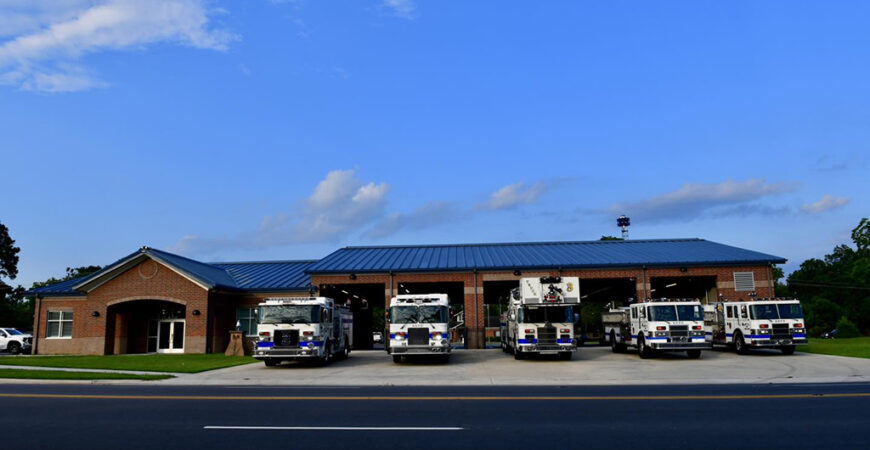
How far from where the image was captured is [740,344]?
2803 centimetres

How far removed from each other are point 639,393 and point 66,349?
35.4 metres

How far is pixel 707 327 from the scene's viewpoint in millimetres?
32531

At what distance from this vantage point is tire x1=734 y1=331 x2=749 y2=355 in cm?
2780

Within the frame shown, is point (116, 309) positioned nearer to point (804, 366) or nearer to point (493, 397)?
point (493, 397)

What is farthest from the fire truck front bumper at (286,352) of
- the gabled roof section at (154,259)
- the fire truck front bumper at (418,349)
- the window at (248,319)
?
the window at (248,319)

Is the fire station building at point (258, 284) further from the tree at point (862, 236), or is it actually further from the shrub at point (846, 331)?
the tree at point (862, 236)

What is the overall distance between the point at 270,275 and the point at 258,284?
2.41 m

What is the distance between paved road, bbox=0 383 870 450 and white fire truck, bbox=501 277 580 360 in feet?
32.3

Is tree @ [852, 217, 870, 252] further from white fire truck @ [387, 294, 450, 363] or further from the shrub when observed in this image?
white fire truck @ [387, 294, 450, 363]

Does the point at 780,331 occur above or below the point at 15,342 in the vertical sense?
below

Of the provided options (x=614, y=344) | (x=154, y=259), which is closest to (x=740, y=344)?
(x=614, y=344)

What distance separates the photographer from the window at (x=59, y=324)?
123ft

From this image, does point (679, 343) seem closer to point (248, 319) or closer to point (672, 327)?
point (672, 327)

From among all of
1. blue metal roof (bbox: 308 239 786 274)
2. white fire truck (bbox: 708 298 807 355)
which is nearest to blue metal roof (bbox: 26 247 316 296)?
blue metal roof (bbox: 308 239 786 274)
